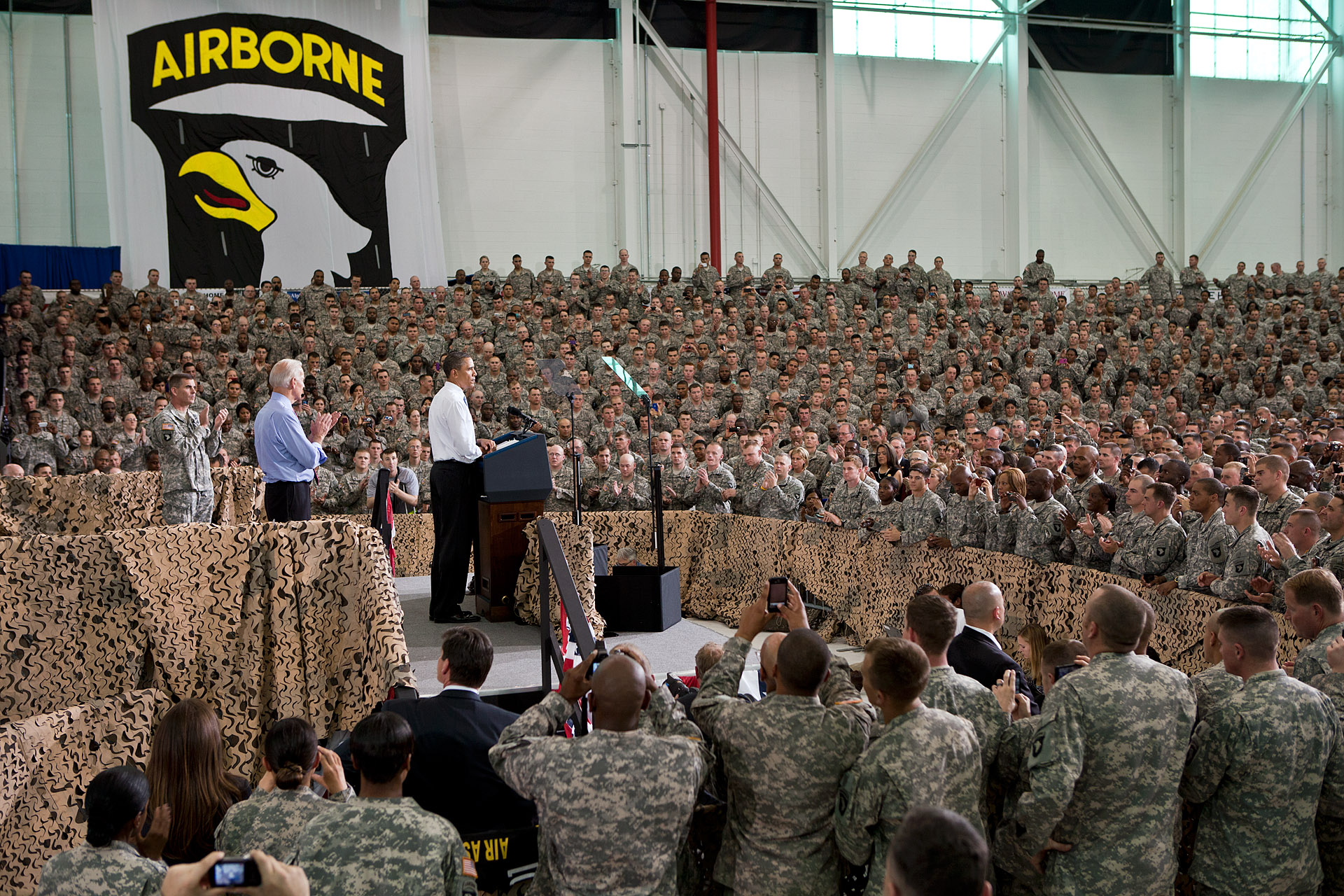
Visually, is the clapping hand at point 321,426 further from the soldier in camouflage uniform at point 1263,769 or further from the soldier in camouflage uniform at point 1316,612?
the soldier in camouflage uniform at point 1316,612

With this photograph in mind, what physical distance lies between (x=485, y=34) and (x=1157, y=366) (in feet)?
40.5

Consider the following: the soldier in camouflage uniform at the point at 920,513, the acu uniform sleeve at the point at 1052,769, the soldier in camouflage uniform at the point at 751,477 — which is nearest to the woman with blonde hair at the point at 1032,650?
the acu uniform sleeve at the point at 1052,769

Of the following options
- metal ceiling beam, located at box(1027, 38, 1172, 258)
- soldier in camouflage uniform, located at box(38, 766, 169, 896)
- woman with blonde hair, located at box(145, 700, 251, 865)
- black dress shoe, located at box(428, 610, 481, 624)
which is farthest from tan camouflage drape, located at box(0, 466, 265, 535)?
metal ceiling beam, located at box(1027, 38, 1172, 258)

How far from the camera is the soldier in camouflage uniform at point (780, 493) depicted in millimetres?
9859

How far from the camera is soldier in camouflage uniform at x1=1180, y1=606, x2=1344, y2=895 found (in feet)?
10.2

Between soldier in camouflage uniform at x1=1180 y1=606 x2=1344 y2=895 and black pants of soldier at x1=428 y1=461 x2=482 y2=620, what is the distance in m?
4.15

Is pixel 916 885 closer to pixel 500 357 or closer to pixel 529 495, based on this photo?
pixel 529 495

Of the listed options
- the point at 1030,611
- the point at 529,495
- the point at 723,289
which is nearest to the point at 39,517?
the point at 529,495

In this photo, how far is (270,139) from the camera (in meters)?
16.8

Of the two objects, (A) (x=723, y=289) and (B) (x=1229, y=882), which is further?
(A) (x=723, y=289)

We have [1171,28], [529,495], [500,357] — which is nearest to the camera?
[529,495]

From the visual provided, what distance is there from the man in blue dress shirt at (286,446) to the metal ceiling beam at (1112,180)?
19.5 metres

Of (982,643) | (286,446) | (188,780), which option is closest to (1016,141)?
(286,446)

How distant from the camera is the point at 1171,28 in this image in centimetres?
2170
